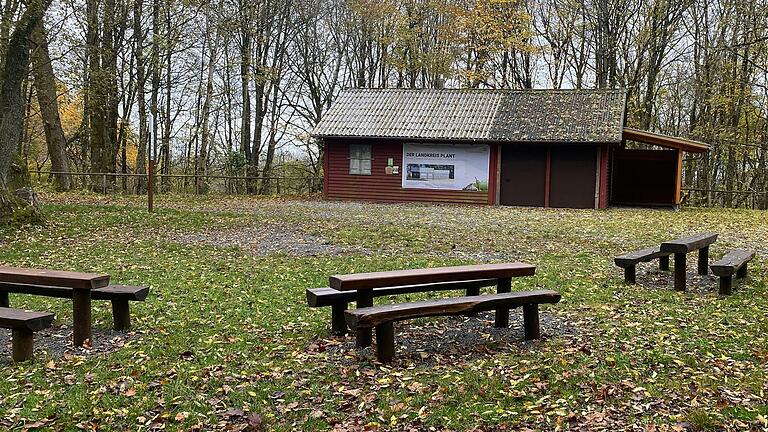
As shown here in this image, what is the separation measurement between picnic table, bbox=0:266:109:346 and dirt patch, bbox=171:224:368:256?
5129mm

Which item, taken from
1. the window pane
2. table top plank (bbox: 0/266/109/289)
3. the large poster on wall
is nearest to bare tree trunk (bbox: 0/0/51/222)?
table top plank (bbox: 0/266/109/289)

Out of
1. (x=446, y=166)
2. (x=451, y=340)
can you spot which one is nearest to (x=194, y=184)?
(x=446, y=166)

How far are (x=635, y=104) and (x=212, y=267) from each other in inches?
1010

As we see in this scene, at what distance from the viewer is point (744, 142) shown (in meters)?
27.6

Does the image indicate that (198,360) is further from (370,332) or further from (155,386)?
(370,332)

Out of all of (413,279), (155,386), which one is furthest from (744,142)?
(155,386)

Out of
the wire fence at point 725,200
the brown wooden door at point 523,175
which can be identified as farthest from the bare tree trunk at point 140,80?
the wire fence at point 725,200

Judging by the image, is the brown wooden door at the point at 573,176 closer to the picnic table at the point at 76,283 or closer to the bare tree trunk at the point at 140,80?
the bare tree trunk at the point at 140,80

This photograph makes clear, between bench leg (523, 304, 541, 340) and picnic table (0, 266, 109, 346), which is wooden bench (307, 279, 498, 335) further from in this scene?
picnic table (0, 266, 109, 346)

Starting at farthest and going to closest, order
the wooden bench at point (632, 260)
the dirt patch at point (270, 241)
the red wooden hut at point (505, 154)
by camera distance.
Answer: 1. the red wooden hut at point (505, 154)
2. the dirt patch at point (270, 241)
3. the wooden bench at point (632, 260)

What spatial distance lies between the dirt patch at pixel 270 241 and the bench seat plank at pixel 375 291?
4.63m

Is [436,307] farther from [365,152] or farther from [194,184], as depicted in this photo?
[194,184]

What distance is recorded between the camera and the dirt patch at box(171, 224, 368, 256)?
10.8 metres

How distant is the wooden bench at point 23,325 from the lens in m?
4.42
